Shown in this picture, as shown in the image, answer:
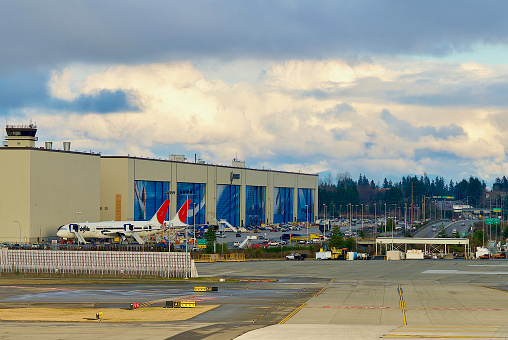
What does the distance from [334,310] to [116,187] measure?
143 m

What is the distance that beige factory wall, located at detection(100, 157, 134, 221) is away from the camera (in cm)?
19050

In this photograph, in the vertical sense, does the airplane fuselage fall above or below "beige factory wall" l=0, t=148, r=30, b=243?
below

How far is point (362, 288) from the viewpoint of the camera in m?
77.7

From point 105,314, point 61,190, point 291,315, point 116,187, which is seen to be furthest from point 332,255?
point 105,314

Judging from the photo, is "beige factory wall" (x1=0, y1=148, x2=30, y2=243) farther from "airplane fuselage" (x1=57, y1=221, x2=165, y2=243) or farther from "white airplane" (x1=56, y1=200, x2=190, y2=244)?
"airplane fuselage" (x1=57, y1=221, x2=165, y2=243)

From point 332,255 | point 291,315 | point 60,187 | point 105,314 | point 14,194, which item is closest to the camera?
point 291,315

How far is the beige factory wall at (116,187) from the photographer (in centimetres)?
19050

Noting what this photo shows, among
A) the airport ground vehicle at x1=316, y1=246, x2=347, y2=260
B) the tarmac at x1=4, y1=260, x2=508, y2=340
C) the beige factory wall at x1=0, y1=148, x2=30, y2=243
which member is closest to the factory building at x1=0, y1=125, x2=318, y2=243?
the beige factory wall at x1=0, y1=148, x2=30, y2=243

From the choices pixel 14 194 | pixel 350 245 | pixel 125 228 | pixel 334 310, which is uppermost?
pixel 14 194

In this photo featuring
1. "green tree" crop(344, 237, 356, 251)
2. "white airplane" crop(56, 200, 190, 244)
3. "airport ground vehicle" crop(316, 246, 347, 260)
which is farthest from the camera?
"green tree" crop(344, 237, 356, 251)

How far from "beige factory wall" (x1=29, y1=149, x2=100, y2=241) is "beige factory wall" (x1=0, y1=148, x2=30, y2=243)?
53.0 inches

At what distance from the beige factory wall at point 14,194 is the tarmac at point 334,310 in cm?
7553

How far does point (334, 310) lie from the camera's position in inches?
2221

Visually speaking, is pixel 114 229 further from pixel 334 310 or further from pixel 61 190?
pixel 334 310
